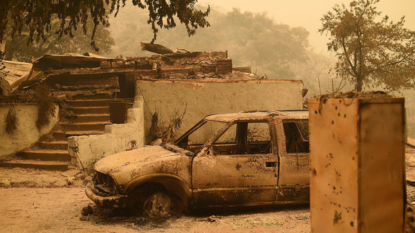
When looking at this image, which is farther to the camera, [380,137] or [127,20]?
[127,20]

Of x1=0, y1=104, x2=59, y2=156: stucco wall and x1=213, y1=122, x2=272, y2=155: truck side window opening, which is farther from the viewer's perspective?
x1=0, y1=104, x2=59, y2=156: stucco wall

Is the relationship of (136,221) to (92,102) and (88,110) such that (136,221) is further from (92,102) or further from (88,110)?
(92,102)

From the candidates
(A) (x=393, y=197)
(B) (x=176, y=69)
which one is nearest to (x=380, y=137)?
(A) (x=393, y=197)

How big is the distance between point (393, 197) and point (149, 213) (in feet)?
10.8

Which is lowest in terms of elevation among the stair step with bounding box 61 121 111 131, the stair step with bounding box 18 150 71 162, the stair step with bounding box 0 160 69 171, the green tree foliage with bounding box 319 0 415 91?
the stair step with bounding box 0 160 69 171

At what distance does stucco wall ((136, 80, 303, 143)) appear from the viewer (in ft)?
36.8

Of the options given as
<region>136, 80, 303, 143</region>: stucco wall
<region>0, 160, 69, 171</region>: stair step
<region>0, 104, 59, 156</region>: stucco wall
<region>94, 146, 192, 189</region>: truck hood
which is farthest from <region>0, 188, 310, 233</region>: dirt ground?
<region>136, 80, 303, 143</region>: stucco wall

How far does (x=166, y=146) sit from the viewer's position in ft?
19.7

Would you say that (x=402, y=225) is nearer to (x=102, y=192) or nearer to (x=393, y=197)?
(x=393, y=197)

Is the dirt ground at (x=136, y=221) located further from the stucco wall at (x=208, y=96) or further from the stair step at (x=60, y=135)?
the stucco wall at (x=208, y=96)

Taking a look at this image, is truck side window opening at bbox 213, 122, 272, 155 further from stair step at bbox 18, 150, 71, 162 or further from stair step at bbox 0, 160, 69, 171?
stair step at bbox 18, 150, 71, 162

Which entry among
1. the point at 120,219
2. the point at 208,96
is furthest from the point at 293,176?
the point at 208,96

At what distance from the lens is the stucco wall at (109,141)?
8.63 m

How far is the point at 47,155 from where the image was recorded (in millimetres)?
9383
